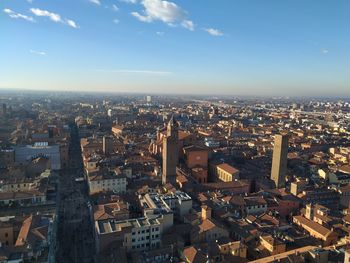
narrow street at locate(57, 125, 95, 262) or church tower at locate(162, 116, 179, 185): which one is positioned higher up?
church tower at locate(162, 116, 179, 185)

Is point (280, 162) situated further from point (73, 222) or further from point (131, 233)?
point (73, 222)

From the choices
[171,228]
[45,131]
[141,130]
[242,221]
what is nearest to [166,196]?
[171,228]

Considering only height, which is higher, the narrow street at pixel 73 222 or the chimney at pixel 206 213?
the chimney at pixel 206 213

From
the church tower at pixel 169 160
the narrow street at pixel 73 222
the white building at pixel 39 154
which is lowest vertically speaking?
the narrow street at pixel 73 222

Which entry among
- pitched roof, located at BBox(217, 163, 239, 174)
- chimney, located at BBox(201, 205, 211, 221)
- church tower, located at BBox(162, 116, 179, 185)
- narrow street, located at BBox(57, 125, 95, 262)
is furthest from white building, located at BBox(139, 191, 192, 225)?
pitched roof, located at BBox(217, 163, 239, 174)

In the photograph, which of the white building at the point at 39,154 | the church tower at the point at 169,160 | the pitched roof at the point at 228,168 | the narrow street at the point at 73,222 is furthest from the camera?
the white building at the point at 39,154

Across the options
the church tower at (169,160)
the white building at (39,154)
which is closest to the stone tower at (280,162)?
the church tower at (169,160)

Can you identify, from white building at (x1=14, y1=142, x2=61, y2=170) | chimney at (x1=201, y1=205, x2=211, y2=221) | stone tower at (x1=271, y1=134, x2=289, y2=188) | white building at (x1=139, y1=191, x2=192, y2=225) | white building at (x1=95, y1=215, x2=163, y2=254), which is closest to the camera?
white building at (x1=95, y1=215, x2=163, y2=254)

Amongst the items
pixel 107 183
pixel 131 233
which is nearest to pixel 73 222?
pixel 107 183

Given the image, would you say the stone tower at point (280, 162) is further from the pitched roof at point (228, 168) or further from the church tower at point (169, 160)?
the church tower at point (169, 160)

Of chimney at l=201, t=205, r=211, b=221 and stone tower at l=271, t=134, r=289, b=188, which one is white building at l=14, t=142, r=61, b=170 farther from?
stone tower at l=271, t=134, r=289, b=188
